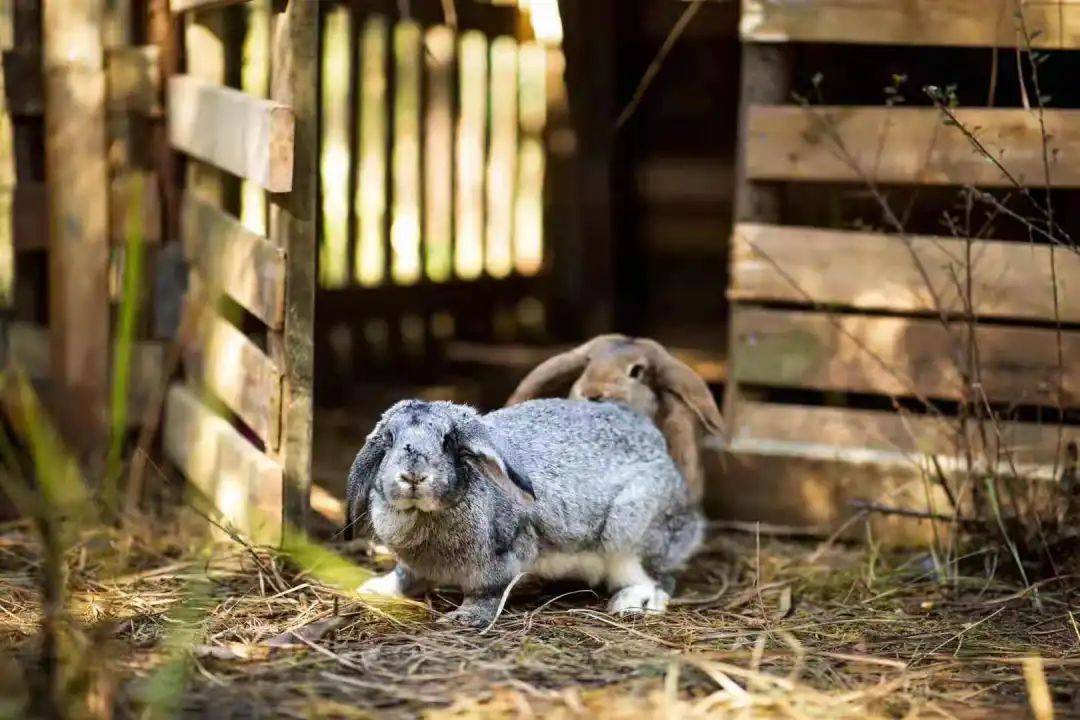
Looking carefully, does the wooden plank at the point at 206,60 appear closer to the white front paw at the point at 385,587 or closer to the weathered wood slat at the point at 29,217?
the weathered wood slat at the point at 29,217

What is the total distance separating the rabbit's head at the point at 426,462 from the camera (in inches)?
164

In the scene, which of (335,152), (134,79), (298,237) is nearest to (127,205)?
(134,79)

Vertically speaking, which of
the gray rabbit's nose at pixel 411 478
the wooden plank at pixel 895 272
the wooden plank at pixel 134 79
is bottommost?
the gray rabbit's nose at pixel 411 478

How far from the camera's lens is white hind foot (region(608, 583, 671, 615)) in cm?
463

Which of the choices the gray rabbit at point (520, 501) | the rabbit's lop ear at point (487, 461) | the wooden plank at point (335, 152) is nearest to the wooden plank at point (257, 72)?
the wooden plank at point (335, 152)

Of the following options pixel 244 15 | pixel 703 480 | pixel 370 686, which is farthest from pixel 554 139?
pixel 370 686

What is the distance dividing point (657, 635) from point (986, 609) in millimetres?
1127

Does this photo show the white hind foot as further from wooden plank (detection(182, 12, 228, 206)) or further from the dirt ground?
wooden plank (detection(182, 12, 228, 206))

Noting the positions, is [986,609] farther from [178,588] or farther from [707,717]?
[178,588]

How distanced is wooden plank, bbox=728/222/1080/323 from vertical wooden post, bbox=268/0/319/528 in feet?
5.75

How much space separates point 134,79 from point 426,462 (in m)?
2.58

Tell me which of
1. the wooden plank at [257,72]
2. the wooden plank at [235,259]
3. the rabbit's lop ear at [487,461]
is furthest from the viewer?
the wooden plank at [257,72]

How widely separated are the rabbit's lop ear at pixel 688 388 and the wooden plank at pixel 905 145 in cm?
83

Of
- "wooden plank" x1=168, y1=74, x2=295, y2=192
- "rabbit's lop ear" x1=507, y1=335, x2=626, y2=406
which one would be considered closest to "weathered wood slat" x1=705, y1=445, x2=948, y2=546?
"rabbit's lop ear" x1=507, y1=335, x2=626, y2=406
